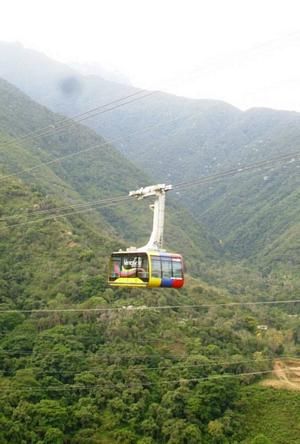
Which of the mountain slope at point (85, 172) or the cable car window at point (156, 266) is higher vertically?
the mountain slope at point (85, 172)

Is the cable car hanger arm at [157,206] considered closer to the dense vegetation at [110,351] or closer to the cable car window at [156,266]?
the cable car window at [156,266]

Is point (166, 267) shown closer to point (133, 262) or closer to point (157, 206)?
point (133, 262)

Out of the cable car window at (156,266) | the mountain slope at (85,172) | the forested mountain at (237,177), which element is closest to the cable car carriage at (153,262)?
the cable car window at (156,266)

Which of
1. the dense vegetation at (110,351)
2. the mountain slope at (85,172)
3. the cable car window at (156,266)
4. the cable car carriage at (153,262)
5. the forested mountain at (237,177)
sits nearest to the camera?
the cable car carriage at (153,262)

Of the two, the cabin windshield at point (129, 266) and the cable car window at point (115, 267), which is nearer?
the cabin windshield at point (129, 266)

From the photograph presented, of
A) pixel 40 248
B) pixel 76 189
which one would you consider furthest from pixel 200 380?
pixel 76 189

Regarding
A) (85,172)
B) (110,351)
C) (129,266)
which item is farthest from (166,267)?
(85,172)

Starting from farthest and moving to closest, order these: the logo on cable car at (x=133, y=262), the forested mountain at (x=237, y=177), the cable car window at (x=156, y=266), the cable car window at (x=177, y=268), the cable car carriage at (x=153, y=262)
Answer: the forested mountain at (x=237, y=177) < the cable car window at (x=177, y=268) < the logo on cable car at (x=133, y=262) < the cable car window at (x=156, y=266) < the cable car carriage at (x=153, y=262)

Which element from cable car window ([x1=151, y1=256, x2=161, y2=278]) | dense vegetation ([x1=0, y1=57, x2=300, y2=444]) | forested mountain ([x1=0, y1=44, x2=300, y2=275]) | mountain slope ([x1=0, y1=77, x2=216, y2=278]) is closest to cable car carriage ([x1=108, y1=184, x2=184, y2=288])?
cable car window ([x1=151, y1=256, x2=161, y2=278])
